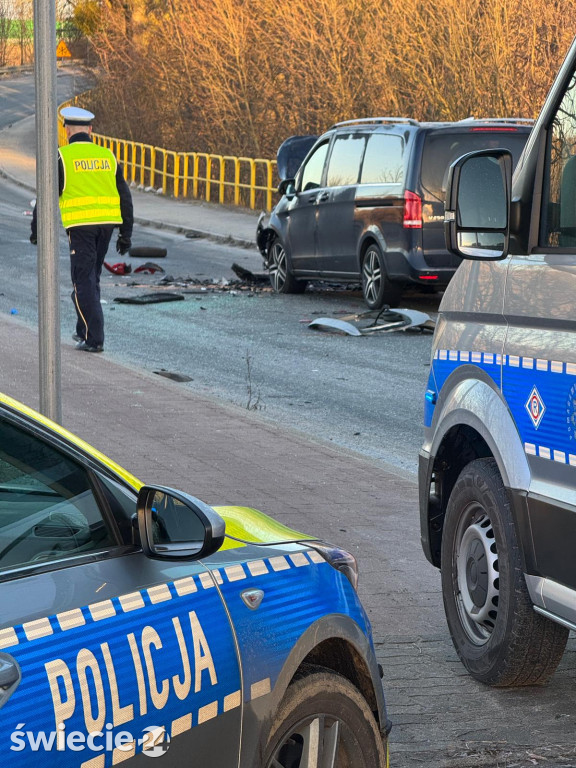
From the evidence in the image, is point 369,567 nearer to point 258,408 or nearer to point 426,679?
point 426,679

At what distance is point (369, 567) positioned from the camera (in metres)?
6.12

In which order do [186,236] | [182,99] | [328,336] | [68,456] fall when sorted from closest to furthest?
[68,456], [328,336], [186,236], [182,99]

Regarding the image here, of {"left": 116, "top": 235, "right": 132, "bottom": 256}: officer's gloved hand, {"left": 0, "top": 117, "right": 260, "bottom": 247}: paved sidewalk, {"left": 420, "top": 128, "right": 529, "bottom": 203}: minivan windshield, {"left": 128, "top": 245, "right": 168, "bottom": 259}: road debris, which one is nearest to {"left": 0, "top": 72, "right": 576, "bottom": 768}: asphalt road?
{"left": 128, "top": 245, "right": 168, "bottom": 259}: road debris

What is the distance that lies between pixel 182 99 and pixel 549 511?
39189 millimetres

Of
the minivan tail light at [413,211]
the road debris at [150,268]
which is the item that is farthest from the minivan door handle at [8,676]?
the road debris at [150,268]

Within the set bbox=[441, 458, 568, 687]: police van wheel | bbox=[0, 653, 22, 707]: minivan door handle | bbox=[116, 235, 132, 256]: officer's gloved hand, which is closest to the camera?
bbox=[0, 653, 22, 707]: minivan door handle

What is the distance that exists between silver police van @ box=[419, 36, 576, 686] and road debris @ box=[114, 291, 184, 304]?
12.3 m

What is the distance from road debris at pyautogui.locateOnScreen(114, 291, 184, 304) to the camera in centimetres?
1705

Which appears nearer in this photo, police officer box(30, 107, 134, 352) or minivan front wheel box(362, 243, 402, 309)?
police officer box(30, 107, 134, 352)

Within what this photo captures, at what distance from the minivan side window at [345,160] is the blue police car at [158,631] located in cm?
1357

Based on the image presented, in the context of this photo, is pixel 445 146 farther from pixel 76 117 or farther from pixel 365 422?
pixel 365 422

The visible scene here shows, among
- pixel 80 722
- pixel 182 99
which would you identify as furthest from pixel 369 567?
pixel 182 99

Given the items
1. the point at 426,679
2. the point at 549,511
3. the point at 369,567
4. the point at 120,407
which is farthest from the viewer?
the point at 120,407

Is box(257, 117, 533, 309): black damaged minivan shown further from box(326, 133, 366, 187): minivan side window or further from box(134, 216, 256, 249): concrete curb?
box(134, 216, 256, 249): concrete curb
